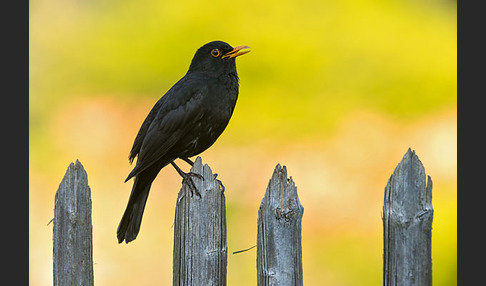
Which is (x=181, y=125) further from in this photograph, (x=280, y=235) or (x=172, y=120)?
(x=280, y=235)

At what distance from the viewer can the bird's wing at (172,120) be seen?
3.94 m

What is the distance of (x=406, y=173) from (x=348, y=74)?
13.3 feet

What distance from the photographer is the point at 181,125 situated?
4012mm

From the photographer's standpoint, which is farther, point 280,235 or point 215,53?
point 215,53

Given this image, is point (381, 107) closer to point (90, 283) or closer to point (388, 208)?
point (388, 208)

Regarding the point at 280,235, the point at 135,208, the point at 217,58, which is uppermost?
the point at 217,58

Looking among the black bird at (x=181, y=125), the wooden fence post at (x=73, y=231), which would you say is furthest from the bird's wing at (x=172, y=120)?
the wooden fence post at (x=73, y=231)

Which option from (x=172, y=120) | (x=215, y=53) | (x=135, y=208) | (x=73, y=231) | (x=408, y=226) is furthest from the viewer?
(x=215, y=53)

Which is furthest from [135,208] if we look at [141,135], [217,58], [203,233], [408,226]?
[408,226]

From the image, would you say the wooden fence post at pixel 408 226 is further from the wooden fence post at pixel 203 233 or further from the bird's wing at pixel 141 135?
the bird's wing at pixel 141 135

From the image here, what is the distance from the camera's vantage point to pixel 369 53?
7.21 meters

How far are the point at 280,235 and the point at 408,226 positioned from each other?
2.09 feet

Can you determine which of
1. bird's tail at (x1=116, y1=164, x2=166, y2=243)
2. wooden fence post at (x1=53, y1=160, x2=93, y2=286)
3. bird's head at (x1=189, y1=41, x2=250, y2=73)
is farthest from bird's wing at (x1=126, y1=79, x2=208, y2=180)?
wooden fence post at (x1=53, y1=160, x2=93, y2=286)

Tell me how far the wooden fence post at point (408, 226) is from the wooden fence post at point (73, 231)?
1.52 meters
